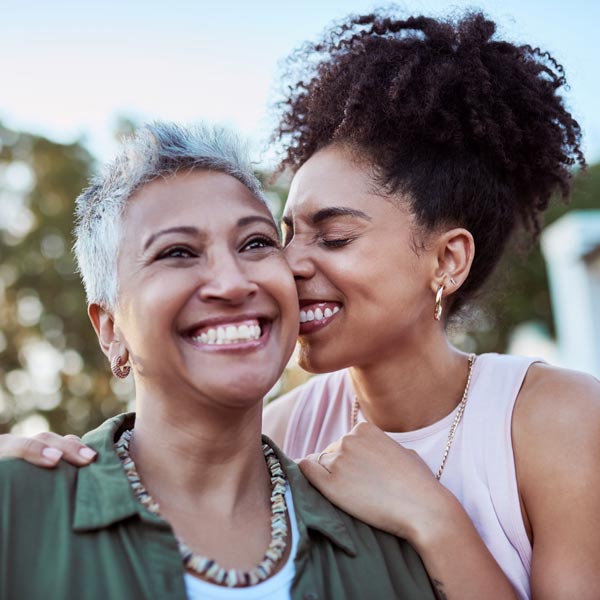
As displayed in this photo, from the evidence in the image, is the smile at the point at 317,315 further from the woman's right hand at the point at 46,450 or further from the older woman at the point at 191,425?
the woman's right hand at the point at 46,450

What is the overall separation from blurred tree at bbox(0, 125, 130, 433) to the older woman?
13.1 m

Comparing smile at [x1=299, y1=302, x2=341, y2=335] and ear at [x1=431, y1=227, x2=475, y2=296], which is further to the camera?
ear at [x1=431, y1=227, x2=475, y2=296]

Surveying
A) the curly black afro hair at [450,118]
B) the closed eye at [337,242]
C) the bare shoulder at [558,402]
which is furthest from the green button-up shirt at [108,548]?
the curly black afro hair at [450,118]

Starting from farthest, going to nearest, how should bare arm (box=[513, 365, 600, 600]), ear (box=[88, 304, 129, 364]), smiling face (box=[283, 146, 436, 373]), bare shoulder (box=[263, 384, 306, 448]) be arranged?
bare shoulder (box=[263, 384, 306, 448])
smiling face (box=[283, 146, 436, 373])
bare arm (box=[513, 365, 600, 600])
ear (box=[88, 304, 129, 364])

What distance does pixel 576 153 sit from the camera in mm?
3902

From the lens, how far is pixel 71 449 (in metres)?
2.39

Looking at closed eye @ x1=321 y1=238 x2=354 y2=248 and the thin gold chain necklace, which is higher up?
closed eye @ x1=321 y1=238 x2=354 y2=248

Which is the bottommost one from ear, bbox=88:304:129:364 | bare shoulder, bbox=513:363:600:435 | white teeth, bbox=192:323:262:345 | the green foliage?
bare shoulder, bbox=513:363:600:435

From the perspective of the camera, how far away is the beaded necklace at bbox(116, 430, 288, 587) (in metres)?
2.25

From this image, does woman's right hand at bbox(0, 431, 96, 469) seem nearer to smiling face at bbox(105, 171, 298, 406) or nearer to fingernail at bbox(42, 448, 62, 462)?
fingernail at bbox(42, 448, 62, 462)

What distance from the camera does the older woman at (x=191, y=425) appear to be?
2205 millimetres

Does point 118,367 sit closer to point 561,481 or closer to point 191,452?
point 191,452

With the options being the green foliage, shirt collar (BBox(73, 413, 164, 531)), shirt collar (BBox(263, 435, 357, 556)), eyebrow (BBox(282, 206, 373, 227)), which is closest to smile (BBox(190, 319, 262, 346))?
shirt collar (BBox(73, 413, 164, 531))

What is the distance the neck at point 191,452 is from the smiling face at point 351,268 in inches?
31.7
